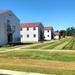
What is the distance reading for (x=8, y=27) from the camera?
37.0 m

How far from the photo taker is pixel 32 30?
197 feet

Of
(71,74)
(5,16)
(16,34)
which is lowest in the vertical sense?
(71,74)

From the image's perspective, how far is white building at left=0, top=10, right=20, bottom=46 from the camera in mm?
34750

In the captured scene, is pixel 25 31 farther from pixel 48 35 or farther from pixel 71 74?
pixel 71 74

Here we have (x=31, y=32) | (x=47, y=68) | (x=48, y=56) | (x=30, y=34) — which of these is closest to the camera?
(x=47, y=68)

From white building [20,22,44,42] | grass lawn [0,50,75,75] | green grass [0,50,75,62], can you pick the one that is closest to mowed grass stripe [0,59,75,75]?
grass lawn [0,50,75,75]

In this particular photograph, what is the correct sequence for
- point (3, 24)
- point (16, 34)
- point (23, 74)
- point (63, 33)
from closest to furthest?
point (23, 74) < point (3, 24) < point (16, 34) < point (63, 33)

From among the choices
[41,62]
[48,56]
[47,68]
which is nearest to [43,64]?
[41,62]

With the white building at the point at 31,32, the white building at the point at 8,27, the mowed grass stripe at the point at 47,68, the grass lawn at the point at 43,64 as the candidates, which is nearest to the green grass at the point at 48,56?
the grass lawn at the point at 43,64

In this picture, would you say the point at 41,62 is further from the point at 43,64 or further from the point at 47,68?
the point at 47,68

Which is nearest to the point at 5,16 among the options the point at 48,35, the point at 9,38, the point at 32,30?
the point at 9,38

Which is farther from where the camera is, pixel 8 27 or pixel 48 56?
pixel 8 27

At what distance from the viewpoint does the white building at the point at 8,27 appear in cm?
3475

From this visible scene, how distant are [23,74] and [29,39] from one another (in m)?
A: 51.8
